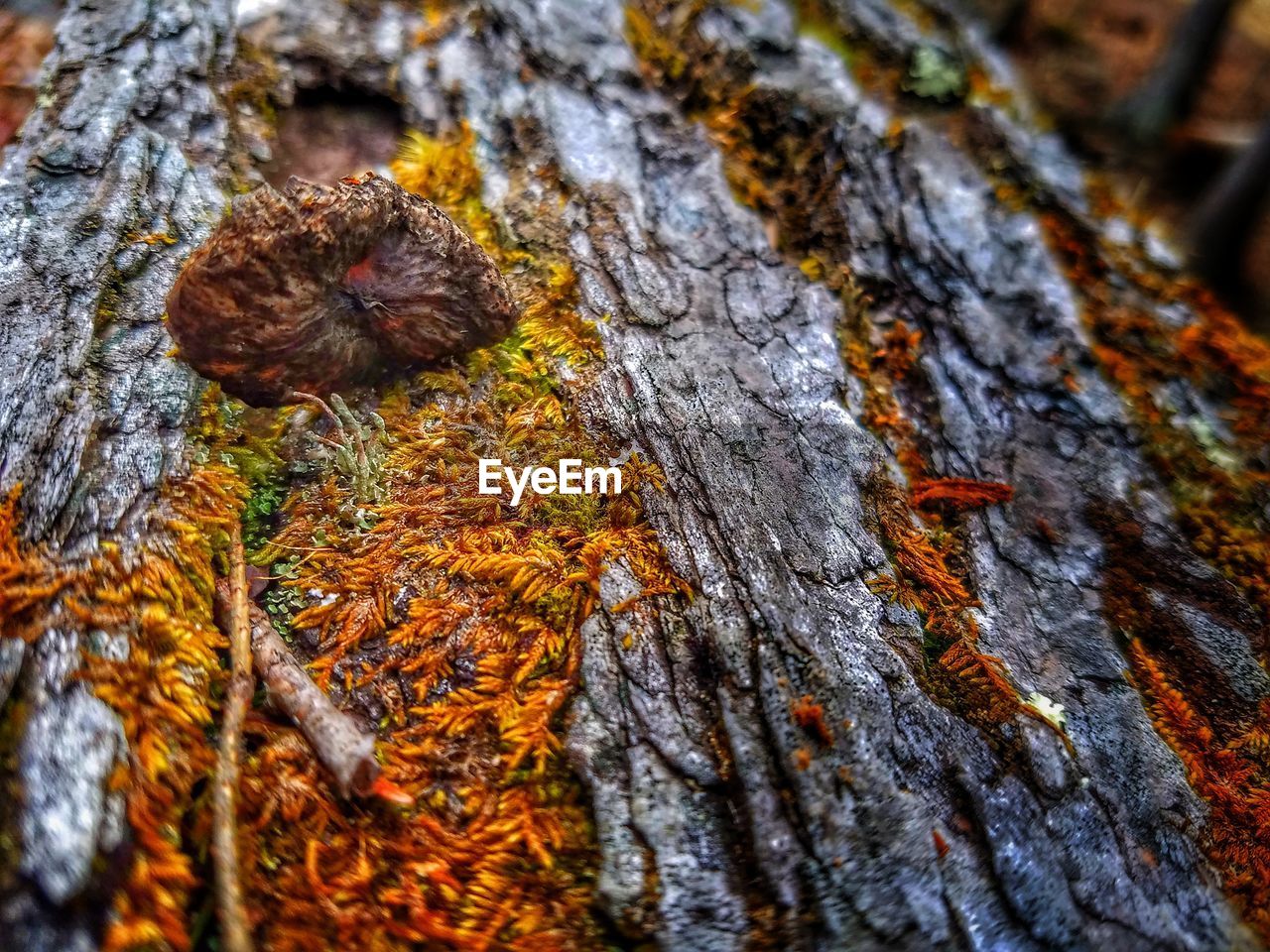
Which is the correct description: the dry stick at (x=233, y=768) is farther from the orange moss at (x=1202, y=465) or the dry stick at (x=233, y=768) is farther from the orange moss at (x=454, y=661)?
the orange moss at (x=1202, y=465)

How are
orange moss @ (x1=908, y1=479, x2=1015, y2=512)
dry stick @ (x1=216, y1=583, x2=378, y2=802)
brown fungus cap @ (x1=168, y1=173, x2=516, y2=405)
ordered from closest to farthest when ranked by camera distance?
dry stick @ (x1=216, y1=583, x2=378, y2=802), brown fungus cap @ (x1=168, y1=173, x2=516, y2=405), orange moss @ (x1=908, y1=479, x2=1015, y2=512)

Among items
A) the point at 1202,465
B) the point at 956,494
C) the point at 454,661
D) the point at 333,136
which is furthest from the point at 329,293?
the point at 1202,465

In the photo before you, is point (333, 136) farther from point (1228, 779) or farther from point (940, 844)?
point (1228, 779)

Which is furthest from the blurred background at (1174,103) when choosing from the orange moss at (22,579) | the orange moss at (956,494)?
the orange moss at (956,494)

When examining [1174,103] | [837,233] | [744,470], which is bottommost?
[744,470]

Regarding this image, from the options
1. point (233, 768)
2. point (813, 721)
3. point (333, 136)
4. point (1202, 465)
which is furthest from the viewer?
point (333, 136)

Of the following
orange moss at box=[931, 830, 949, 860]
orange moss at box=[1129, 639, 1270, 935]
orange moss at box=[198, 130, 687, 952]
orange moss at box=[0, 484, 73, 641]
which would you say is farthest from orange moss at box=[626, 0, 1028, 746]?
orange moss at box=[0, 484, 73, 641]

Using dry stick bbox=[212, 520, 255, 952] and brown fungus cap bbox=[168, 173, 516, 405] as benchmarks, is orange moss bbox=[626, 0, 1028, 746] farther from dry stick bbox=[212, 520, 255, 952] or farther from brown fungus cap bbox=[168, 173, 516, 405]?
dry stick bbox=[212, 520, 255, 952]

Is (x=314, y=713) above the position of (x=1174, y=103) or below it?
below
